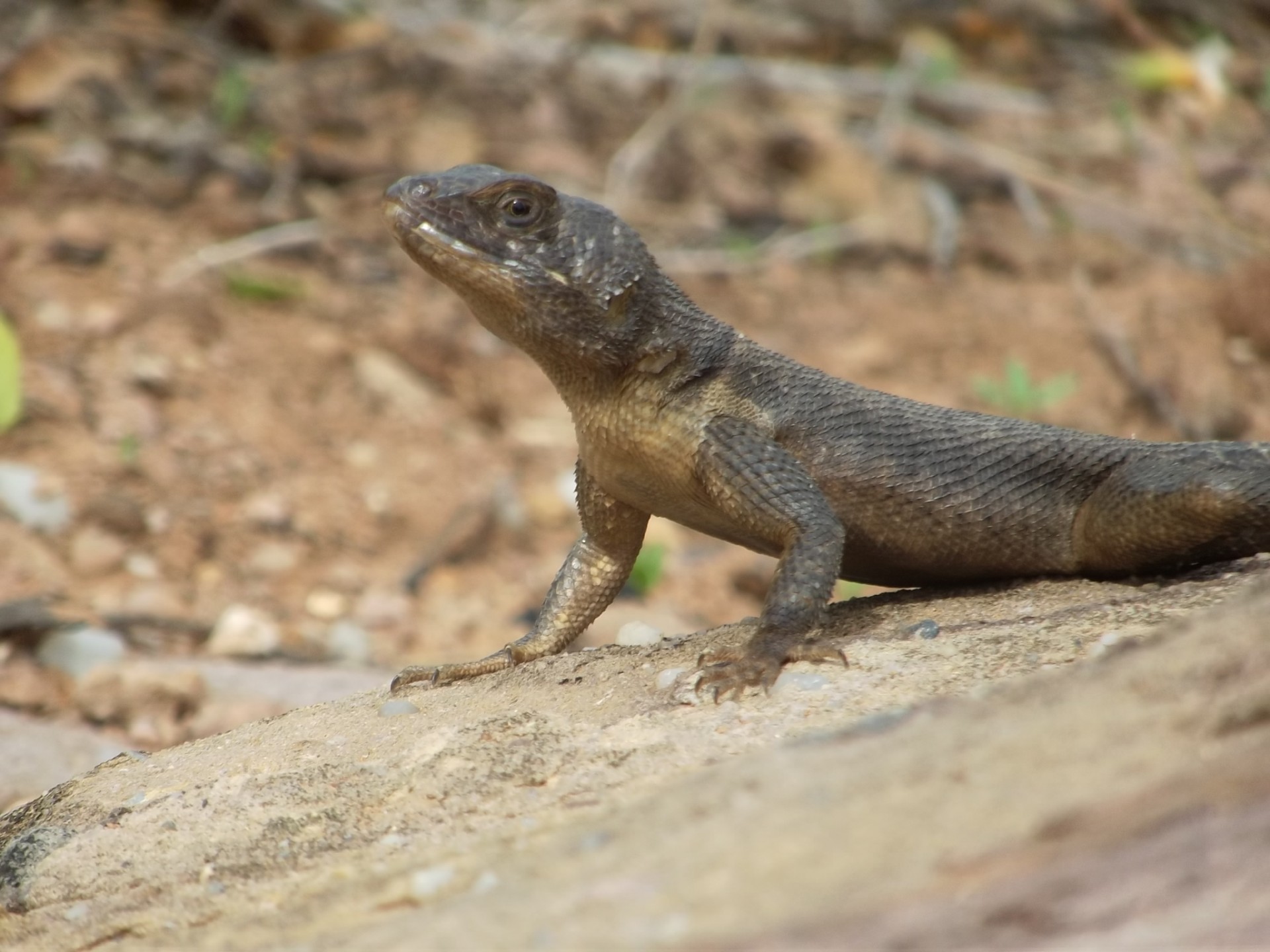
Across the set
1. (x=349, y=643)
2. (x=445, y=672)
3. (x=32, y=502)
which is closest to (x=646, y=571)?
(x=349, y=643)

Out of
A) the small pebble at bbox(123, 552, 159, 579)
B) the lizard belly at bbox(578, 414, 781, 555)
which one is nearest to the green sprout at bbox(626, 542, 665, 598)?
the small pebble at bbox(123, 552, 159, 579)

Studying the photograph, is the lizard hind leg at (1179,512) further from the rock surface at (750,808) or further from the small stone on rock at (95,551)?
the small stone on rock at (95,551)

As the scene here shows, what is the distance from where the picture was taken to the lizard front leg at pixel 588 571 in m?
4.32

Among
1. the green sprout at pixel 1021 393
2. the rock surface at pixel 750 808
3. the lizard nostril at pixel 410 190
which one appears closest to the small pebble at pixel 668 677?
the rock surface at pixel 750 808

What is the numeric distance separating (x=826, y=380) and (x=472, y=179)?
115cm

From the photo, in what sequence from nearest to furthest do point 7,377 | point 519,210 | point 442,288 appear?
point 519,210
point 7,377
point 442,288

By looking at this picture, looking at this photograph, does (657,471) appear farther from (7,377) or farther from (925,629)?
(7,377)

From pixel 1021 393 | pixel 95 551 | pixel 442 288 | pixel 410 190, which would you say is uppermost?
pixel 410 190

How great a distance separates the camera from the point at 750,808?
2.16 meters

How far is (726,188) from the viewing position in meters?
10.6

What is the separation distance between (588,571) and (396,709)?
96 centimetres

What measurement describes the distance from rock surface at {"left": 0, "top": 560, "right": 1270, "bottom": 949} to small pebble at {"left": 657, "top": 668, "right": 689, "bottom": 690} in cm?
1

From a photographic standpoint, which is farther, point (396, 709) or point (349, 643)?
point (349, 643)

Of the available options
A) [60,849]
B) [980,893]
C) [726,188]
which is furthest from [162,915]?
[726,188]
